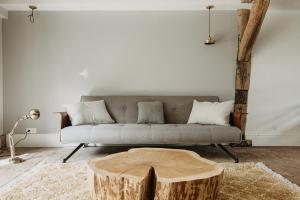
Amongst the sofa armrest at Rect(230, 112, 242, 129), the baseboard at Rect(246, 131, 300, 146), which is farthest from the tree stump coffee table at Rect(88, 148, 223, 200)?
the baseboard at Rect(246, 131, 300, 146)

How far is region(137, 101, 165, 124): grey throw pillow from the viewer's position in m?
4.02

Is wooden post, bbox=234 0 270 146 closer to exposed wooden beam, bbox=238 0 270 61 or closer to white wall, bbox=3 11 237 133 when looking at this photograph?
exposed wooden beam, bbox=238 0 270 61

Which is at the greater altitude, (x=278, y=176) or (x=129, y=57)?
(x=129, y=57)

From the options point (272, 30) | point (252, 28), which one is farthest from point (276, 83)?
point (252, 28)

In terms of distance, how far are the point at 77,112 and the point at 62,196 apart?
1654 mm

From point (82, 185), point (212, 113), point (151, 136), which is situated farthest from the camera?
point (212, 113)

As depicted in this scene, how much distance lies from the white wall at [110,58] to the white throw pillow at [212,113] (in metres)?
0.55

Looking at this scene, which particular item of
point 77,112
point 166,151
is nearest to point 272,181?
point 166,151

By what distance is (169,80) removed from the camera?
450 cm

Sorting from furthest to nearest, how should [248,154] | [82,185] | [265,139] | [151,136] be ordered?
[265,139]
[248,154]
[151,136]
[82,185]

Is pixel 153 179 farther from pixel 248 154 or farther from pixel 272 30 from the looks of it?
pixel 272 30

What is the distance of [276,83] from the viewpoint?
4539 mm

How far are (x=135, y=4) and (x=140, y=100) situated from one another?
4.71 ft

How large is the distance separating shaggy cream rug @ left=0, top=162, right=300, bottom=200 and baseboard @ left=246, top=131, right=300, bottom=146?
1394 millimetres
